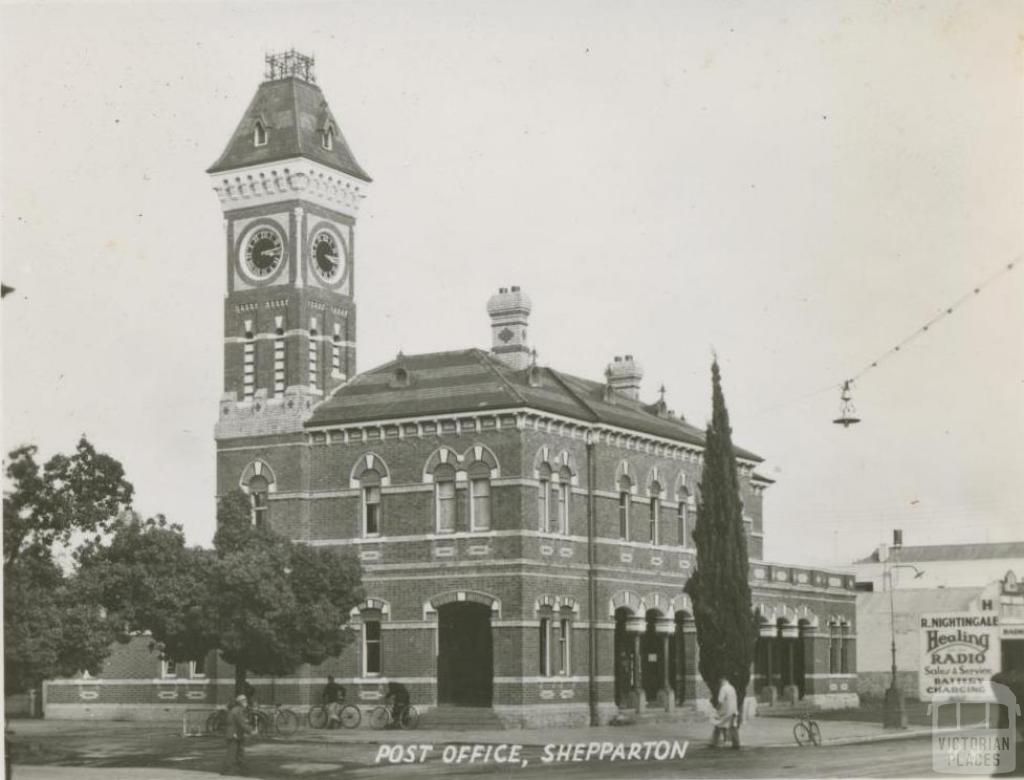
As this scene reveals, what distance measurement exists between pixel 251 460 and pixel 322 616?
805 cm

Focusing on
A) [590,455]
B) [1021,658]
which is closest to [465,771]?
[590,455]

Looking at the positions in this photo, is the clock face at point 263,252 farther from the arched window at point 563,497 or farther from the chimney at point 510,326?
the arched window at point 563,497

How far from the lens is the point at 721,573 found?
40.3 metres

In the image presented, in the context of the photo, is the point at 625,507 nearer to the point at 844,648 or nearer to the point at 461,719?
the point at 461,719

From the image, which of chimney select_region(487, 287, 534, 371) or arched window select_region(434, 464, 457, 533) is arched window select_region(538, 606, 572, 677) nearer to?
arched window select_region(434, 464, 457, 533)

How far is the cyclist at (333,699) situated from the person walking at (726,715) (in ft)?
36.1

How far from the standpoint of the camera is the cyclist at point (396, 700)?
44.7 m

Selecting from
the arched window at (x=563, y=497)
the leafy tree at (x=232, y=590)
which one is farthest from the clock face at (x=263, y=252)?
the arched window at (x=563, y=497)

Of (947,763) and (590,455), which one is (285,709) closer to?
(590,455)

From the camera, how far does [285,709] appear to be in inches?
1784

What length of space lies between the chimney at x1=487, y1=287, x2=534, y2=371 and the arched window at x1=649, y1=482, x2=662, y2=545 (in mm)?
5084

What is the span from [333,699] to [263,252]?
12.2 meters

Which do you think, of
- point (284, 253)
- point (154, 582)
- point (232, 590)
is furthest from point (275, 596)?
point (284, 253)

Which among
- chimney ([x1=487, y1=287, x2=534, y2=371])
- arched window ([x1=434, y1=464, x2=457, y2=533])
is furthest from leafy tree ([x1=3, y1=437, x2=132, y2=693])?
chimney ([x1=487, y1=287, x2=534, y2=371])
